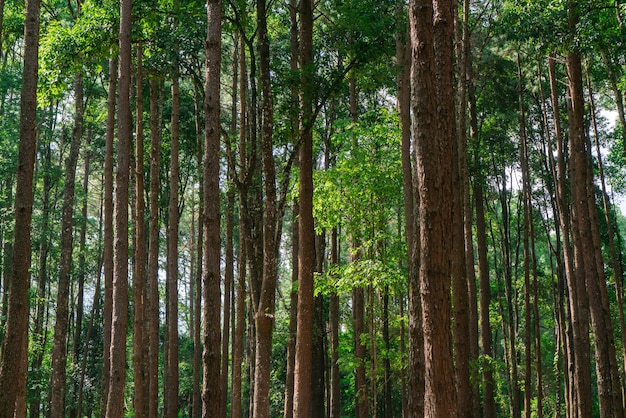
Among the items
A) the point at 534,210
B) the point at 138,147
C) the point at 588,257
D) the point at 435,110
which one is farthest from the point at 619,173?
the point at 435,110

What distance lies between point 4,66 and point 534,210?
24.7 metres

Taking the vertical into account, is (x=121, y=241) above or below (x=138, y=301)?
above

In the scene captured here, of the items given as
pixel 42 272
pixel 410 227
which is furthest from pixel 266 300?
pixel 42 272

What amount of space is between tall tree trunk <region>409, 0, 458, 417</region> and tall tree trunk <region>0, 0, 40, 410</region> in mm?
5036

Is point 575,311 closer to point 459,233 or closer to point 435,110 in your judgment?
point 459,233

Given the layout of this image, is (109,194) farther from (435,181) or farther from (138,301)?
(435,181)

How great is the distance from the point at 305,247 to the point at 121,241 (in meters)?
3.22

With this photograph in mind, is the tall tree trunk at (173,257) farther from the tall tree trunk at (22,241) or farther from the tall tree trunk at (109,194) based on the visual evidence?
the tall tree trunk at (22,241)

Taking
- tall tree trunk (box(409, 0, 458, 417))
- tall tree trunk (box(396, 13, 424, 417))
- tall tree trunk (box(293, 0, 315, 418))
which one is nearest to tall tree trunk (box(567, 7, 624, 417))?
tall tree trunk (box(396, 13, 424, 417))

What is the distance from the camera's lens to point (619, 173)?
93.1 ft

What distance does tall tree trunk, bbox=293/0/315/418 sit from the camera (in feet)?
35.3

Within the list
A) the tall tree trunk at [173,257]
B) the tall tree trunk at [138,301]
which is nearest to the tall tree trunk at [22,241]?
the tall tree trunk at [138,301]

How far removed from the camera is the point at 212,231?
861 cm

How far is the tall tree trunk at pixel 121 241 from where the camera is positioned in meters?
10.8
